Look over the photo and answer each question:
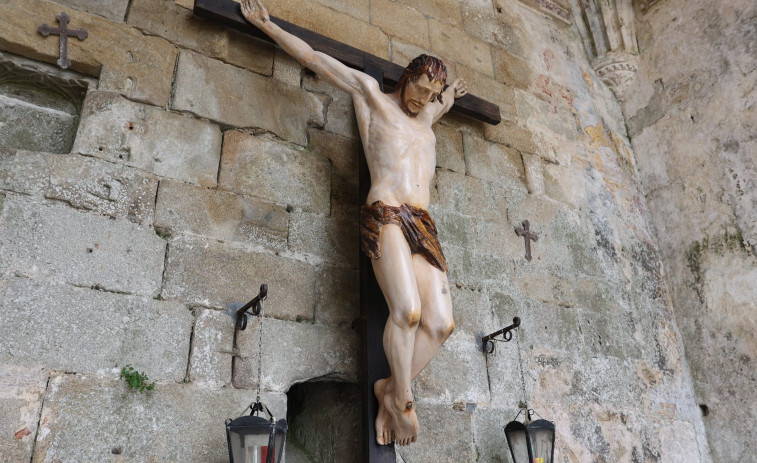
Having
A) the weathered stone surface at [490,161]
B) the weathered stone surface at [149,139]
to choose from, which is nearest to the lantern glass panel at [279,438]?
the weathered stone surface at [149,139]

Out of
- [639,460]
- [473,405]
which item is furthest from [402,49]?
[639,460]

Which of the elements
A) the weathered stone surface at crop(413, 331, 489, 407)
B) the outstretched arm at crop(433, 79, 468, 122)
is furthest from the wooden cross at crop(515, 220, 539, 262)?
the outstretched arm at crop(433, 79, 468, 122)

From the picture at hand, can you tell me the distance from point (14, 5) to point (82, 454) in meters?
1.86

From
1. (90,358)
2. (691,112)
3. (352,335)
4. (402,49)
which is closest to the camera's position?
(90,358)

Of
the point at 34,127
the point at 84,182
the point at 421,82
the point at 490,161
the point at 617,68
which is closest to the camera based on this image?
the point at 84,182

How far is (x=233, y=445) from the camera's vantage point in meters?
1.95

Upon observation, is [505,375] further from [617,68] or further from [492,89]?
[617,68]

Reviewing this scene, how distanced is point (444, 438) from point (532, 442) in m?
0.39

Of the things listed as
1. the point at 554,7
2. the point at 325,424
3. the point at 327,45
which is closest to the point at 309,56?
the point at 327,45

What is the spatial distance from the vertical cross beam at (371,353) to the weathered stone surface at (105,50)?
1235 mm

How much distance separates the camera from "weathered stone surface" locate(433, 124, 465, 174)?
11.4 feet

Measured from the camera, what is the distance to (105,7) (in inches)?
106

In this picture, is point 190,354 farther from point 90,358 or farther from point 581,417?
point 581,417

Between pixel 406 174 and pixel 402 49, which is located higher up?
pixel 402 49
